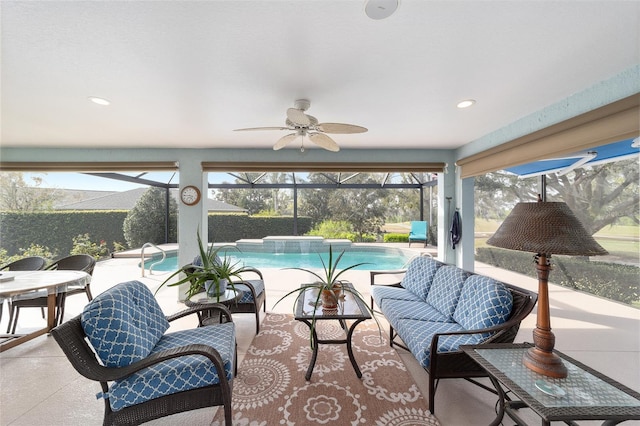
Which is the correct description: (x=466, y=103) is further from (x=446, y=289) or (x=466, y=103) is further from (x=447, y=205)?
(x=447, y=205)

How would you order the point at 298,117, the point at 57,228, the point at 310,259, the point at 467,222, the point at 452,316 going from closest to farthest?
the point at 298,117
the point at 452,316
the point at 467,222
the point at 57,228
the point at 310,259

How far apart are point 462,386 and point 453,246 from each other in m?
2.95

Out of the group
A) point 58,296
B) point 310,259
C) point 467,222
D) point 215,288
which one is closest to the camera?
point 215,288

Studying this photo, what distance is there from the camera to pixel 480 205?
8.52 meters

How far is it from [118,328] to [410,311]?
2.41m

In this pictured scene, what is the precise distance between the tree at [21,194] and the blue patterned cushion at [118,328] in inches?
388

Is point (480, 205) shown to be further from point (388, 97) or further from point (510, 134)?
point (388, 97)

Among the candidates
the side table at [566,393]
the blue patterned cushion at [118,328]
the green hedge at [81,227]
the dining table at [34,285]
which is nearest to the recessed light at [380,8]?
the side table at [566,393]

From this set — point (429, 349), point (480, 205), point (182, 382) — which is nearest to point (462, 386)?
point (429, 349)

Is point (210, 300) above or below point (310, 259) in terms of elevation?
above

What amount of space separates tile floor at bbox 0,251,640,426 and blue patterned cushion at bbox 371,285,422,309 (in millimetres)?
645

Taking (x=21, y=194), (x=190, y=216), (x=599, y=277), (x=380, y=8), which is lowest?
(x=599, y=277)

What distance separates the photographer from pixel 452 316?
249 cm

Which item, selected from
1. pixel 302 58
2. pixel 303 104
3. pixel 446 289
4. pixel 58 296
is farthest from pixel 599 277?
pixel 58 296
